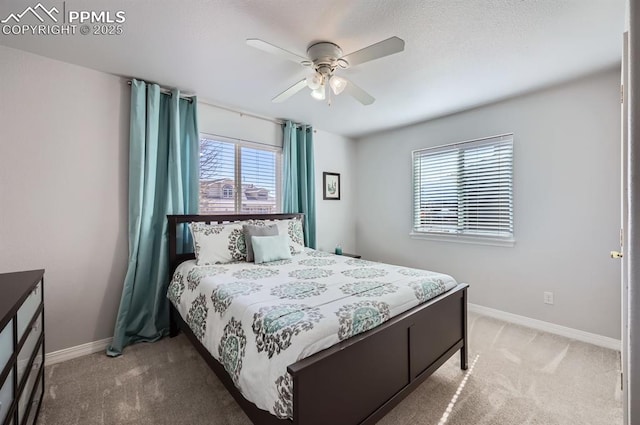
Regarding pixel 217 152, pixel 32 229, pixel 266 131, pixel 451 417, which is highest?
pixel 266 131

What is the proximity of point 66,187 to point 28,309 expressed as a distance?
1.33 meters

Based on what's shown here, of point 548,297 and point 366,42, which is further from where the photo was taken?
point 548,297

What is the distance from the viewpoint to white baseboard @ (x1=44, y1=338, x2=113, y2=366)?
227 centimetres

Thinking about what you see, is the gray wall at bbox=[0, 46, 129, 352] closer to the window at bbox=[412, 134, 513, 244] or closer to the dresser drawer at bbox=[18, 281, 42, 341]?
the dresser drawer at bbox=[18, 281, 42, 341]

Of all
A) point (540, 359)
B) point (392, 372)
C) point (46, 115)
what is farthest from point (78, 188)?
point (540, 359)

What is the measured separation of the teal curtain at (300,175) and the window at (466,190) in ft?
4.82

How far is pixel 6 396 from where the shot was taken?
111cm

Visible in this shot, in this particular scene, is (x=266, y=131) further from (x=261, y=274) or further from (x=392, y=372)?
(x=392, y=372)

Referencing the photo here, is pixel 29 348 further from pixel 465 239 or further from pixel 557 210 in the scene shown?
pixel 557 210

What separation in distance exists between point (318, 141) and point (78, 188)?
2895mm

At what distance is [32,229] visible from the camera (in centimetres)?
221

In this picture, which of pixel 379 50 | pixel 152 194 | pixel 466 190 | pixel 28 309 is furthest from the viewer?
pixel 466 190

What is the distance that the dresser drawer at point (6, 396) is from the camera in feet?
3.46

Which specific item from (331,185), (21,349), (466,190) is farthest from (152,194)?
(466,190)
